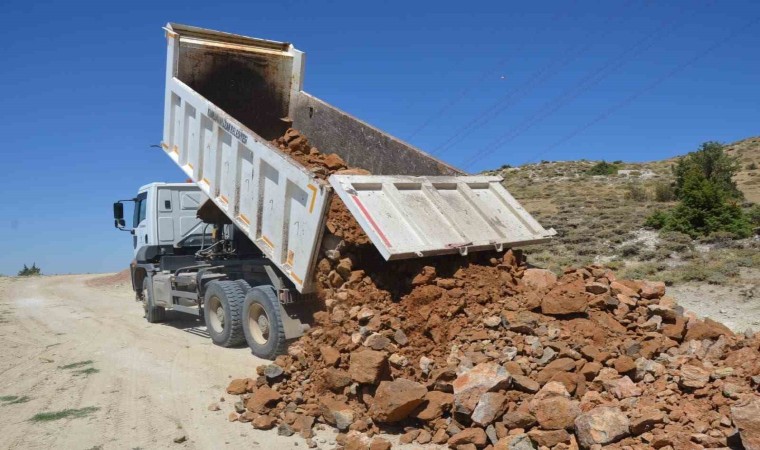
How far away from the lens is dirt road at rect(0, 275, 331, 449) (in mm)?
5367

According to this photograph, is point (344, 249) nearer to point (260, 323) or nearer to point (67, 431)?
point (260, 323)

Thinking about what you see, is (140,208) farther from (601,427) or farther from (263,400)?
(601,427)

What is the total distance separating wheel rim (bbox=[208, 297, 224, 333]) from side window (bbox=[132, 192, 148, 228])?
369 cm

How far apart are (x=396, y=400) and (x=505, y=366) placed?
946mm

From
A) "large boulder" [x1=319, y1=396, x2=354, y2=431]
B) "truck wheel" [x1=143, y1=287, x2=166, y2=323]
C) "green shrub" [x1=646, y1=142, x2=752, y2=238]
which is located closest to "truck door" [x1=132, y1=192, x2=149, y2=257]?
"truck wheel" [x1=143, y1=287, x2=166, y2=323]

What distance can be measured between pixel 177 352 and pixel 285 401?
363 cm

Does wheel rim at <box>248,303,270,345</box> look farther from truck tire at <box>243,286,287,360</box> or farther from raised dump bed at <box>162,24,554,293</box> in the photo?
→ raised dump bed at <box>162,24,554,293</box>

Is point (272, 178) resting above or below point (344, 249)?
above

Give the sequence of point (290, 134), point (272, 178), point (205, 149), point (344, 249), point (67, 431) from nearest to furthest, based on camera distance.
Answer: point (67, 431)
point (344, 249)
point (272, 178)
point (205, 149)
point (290, 134)

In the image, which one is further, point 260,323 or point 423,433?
point 260,323

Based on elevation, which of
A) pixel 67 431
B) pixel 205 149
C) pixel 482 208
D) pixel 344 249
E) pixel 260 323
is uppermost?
pixel 205 149

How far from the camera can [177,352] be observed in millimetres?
8805

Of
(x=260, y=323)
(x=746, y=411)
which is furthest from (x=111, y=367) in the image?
(x=746, y=411)

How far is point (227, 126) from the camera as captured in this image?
7980 millimetres
